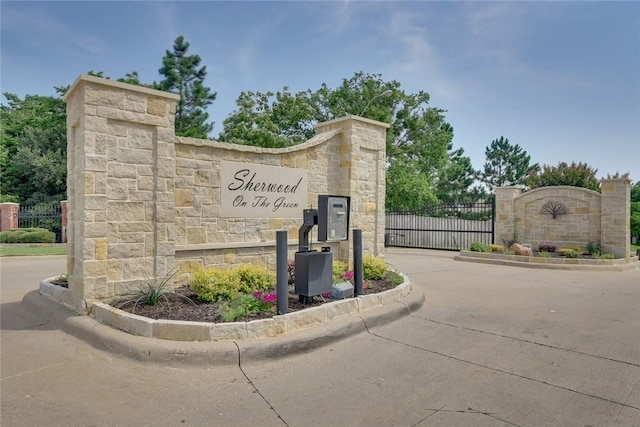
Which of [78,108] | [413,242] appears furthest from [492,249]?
[78,108]

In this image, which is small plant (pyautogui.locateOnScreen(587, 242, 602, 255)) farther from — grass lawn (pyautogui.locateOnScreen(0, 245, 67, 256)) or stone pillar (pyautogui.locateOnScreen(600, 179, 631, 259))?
grass lawn (pyautogui.locateOnScreen(0, 245, 67, 256))

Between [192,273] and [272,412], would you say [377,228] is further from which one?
[272,412]

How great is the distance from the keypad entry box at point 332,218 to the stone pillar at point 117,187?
2.32 metres

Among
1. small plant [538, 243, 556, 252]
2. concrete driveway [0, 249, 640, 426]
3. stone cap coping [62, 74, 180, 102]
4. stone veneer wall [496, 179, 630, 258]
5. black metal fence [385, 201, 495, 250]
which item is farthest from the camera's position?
black metal fence [385, 201, 495, 250]

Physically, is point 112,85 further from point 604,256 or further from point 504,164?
point 504,164

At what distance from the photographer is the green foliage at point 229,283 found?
5.43 meters

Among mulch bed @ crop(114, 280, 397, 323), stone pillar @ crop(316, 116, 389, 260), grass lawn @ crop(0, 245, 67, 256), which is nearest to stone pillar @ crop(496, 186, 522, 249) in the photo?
stone pillar @ crop(316, 116, 389, 260)

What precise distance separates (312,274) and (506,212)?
13090 millimetres

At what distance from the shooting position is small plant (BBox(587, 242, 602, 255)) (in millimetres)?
13317

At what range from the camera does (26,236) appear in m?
17.2

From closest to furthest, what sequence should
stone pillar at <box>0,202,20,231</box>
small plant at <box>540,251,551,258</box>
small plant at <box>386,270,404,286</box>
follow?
1. small plant at <box>386,270,404,286</box>
2. small plant at <box>540,251,551,258</box>
3. stone pillar at <box>0,202,20,231</box>

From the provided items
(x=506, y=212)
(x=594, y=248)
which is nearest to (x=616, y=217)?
(x=594, y=248)

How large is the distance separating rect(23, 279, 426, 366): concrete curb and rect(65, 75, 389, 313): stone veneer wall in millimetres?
640

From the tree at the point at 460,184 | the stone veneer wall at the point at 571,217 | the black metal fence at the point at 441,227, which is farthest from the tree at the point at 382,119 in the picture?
the tree at the point at 460,184
